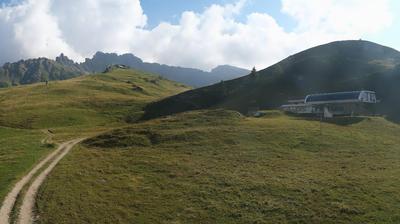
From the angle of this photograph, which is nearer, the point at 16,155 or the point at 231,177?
the point at 231,177

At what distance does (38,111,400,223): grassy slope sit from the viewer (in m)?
37.9

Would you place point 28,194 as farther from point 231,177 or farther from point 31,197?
point 231,177

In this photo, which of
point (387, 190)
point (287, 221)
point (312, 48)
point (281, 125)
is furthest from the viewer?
point (312, 48)

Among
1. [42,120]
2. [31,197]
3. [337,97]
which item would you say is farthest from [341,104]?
[31,197]

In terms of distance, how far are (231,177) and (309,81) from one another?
383ft

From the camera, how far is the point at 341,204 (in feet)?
128

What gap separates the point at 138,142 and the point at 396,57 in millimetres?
139095

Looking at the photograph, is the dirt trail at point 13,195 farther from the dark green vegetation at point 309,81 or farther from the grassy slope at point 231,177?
the dark green vegetation at point 309,81

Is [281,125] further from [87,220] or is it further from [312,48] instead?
[312,48]

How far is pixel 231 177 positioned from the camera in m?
49.1

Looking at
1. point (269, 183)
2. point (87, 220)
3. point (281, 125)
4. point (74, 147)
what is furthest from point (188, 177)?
point (281, 125)

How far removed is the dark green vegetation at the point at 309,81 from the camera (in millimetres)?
138375

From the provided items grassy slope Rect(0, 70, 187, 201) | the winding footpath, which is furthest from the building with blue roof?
the winding footpath

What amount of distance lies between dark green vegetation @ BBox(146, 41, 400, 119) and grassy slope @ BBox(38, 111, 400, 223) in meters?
59.0
